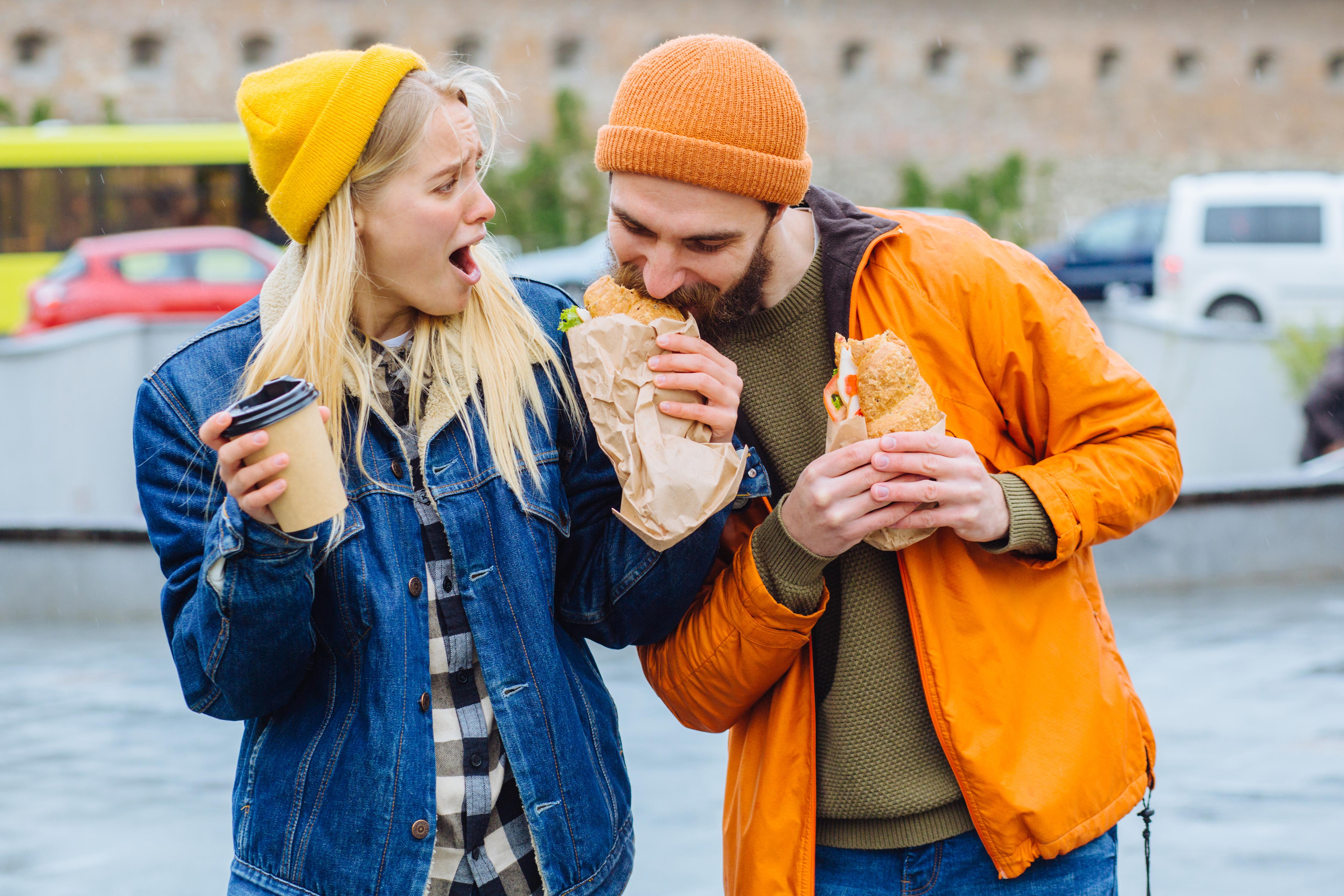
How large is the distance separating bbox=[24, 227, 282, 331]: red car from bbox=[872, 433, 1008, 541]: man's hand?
A: 14.1 m

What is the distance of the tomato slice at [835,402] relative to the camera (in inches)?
75.8

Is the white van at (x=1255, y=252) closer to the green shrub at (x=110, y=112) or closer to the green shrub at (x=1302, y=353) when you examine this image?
the green shrub at (x=1302, y=353)

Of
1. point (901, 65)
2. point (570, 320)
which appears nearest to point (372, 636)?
point (570, 320)

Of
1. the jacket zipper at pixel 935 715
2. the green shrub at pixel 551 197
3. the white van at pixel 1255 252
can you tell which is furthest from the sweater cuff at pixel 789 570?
the green shrub at pixel 551 197

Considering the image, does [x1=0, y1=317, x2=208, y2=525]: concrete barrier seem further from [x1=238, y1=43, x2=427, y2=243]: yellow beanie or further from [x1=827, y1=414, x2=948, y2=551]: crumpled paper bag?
[x1=827, y1=414, x2=948, y2=551]: crumpled paper bag

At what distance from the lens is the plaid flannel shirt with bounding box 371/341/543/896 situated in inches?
73.2

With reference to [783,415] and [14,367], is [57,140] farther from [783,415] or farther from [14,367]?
[783,415]

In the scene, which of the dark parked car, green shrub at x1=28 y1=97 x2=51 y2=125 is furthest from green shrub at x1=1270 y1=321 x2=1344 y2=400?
green shrub at x1=28 y1=97 x2=51 y2=125

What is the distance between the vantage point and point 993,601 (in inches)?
78.5

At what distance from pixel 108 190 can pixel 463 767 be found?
18755mm

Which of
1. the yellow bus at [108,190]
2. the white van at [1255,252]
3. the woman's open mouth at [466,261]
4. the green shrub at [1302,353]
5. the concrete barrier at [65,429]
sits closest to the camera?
the woman's open mouth at [466,261]

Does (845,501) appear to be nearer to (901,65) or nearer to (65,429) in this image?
(65,429)

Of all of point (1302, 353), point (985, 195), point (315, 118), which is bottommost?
point (985, 195)

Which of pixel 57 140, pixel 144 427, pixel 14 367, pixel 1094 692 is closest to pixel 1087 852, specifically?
pixel 1094 692
